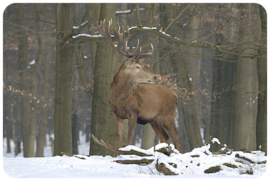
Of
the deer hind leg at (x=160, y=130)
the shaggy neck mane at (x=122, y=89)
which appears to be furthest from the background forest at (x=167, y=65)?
the shaggy neck mane at (x=122, y=89)

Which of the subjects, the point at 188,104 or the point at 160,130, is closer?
the point at 160,130

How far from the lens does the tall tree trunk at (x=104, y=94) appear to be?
9.26m

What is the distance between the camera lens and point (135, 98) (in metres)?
7.38

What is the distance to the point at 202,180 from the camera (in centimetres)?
511

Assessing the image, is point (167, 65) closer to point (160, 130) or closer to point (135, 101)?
point (160, 130)

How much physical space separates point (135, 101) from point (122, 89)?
37cm

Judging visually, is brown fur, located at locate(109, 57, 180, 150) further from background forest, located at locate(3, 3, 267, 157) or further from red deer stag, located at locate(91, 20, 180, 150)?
background forest, located at locate(3, 3, 267, 157)

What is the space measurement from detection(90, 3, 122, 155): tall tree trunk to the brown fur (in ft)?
5.93

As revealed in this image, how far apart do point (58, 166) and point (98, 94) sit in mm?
3910

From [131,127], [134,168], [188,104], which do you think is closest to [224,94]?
[188,104]

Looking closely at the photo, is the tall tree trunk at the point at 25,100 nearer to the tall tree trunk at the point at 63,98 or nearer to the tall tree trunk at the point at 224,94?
the tall tree trunk at the point at 63,98

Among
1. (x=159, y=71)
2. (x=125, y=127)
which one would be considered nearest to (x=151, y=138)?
(x=159, y=71)

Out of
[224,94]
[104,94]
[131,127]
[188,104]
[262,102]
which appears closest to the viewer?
[131,127]

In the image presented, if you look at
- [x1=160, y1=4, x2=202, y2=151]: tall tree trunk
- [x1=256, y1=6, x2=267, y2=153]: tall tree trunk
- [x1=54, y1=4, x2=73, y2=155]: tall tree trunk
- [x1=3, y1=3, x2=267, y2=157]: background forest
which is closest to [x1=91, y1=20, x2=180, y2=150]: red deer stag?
[x1=3, y1=3, x2=267, y2=157]: background forest
